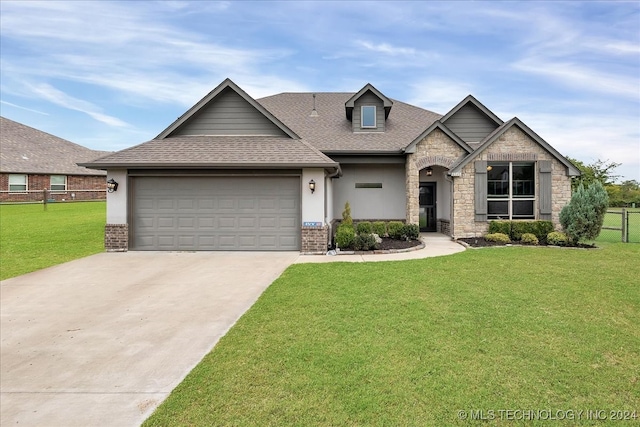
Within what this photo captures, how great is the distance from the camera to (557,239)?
11.9 m

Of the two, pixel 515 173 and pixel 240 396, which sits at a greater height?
pixel 515 173

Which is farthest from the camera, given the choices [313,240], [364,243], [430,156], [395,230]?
[430,156]

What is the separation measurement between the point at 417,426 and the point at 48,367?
4.08 meters

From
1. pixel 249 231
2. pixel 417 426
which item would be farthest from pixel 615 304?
pixel 249 231

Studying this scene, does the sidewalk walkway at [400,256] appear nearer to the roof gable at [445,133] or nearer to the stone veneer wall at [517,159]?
the stone veneer wall at [517,159]

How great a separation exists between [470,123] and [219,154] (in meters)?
11.5

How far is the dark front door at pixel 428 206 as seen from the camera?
640 inches

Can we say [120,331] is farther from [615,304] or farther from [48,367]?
[615,304]

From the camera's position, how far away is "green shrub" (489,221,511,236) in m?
12.8

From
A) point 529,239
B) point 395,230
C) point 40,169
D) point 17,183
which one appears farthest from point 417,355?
point 40,169

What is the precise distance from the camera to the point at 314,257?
10641mm

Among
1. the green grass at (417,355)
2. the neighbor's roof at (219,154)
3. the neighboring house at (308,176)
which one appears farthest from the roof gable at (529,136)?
the green grass at (417,355)

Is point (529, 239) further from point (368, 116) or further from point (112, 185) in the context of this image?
point (112, 185)

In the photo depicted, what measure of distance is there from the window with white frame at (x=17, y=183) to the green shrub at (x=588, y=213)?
3571 centimetres
